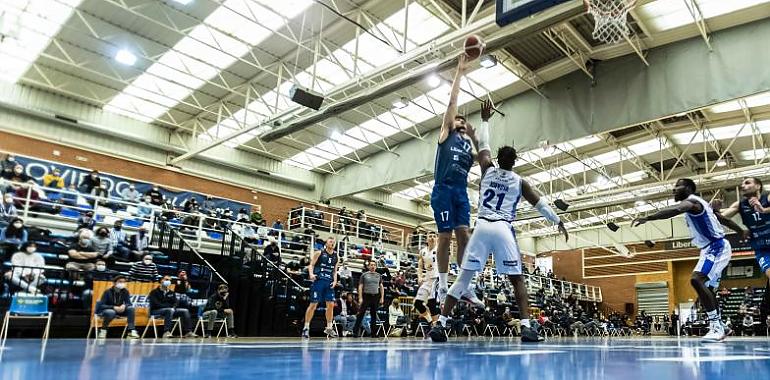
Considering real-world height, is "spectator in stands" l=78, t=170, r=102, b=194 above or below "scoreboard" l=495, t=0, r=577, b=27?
below

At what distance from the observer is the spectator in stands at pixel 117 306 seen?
334 inches

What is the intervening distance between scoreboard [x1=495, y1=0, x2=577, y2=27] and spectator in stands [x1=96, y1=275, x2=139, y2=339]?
7.53 meters

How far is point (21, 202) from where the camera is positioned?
480 inches

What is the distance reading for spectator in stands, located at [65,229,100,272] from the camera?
955 centimetres

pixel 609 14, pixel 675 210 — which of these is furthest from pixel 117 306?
pixel 609 14

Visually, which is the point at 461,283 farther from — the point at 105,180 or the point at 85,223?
the point at 105,180

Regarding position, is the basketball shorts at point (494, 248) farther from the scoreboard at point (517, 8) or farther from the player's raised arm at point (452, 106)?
the scoreboard at point (517, 8)

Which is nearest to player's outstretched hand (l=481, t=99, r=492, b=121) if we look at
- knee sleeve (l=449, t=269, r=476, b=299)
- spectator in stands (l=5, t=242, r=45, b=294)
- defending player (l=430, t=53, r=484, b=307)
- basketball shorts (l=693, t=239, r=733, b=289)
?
defending player (l=430, t=53, r=484, b=307)

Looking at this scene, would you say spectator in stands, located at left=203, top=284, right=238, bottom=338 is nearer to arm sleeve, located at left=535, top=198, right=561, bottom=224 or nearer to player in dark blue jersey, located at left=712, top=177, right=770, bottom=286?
arm sleeve, located at left=535, top=198, right=561, bottom=224

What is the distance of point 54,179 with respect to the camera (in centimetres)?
1722

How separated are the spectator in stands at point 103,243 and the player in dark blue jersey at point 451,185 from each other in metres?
7.95

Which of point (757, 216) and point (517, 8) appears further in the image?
point (517, 8)

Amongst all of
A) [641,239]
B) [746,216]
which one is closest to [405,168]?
[746,216]

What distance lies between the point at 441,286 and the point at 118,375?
367cm
